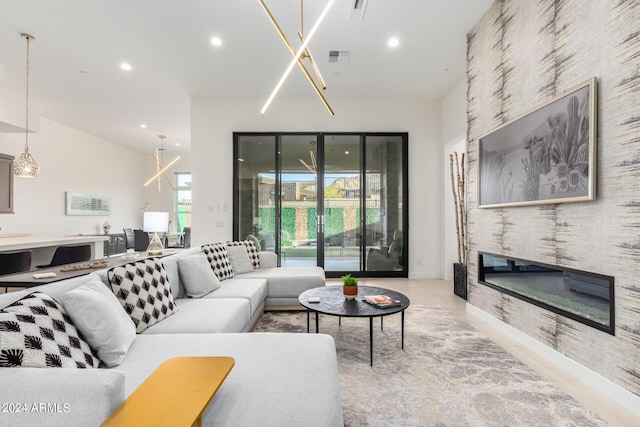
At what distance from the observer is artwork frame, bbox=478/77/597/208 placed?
1.99 meters

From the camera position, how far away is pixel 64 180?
6.74 meters

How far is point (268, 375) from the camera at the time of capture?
1.31 m

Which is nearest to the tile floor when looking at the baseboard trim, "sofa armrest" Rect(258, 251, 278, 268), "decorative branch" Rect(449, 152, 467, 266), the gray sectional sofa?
the baseboard trim

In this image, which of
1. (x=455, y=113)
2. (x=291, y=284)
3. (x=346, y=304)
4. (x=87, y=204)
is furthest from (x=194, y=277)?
(x=87, y=204)

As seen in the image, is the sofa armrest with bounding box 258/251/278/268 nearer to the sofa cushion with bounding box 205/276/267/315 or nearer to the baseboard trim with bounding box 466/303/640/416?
the sofa cushion with bounding box 205/276/267/315

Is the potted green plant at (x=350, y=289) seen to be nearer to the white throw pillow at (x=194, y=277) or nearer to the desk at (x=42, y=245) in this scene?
the white throw pillow at (x=194, y=277)

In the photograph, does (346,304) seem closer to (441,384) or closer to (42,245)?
(441,384)

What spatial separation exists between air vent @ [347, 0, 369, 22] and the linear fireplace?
2.80 metres

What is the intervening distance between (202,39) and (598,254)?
4321 millimetres

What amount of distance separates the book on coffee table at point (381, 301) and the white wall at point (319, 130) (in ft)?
10.0

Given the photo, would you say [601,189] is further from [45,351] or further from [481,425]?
[45,351]

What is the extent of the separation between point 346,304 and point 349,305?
38 mm

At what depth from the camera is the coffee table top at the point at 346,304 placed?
89.4 inches

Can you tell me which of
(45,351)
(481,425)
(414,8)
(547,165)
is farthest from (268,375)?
(414,8)
